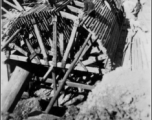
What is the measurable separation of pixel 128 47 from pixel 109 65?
3738 millimetres

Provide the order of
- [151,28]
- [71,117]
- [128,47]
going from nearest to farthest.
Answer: [71,117], [128,47], [151,28]

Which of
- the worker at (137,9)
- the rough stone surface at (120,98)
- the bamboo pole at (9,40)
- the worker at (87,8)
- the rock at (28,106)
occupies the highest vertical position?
the worker at (137,9)

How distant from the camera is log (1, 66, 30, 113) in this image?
314 inches

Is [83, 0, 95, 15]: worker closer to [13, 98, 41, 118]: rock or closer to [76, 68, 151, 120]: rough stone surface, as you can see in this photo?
[76, 68, 151, 120]: rough stone surface

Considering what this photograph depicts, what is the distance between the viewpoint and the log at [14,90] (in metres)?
7.98

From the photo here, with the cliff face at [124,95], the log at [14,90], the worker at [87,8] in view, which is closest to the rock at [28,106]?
the log at [14,90]

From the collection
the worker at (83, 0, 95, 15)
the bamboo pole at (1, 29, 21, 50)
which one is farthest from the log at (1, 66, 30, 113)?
the worker at (83, 0, 95, 15)

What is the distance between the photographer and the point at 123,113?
6.90 m

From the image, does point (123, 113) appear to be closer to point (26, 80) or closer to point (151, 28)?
point (26, 80)

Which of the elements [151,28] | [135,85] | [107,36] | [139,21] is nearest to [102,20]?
[107,36]

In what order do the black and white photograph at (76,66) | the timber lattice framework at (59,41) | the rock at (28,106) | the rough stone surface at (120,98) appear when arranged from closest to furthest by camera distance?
the rough stone surface at (120,98)
the black and white photograph at (76,66)
the timber lattice framework at (59,41)
the rock at (28,106)

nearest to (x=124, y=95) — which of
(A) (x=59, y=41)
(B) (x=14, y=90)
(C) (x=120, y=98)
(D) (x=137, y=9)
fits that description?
(C) (x=120, y=98)

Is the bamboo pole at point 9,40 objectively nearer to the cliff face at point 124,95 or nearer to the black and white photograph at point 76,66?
the black and white photograph at point 76,66

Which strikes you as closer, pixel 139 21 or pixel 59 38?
pixel 59 38
